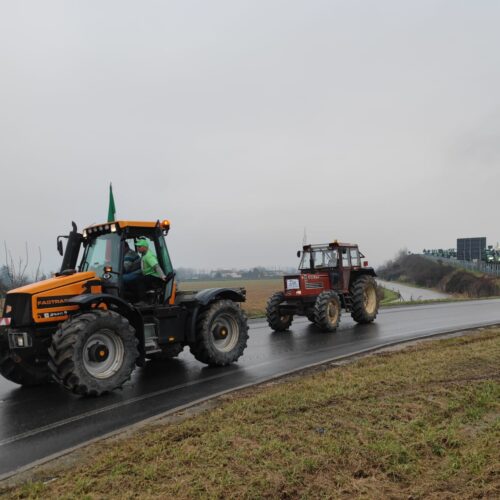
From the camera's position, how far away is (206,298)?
833 cm

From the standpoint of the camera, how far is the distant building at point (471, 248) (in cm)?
5962

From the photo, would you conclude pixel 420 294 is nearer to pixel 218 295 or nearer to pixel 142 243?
pixel 218 295

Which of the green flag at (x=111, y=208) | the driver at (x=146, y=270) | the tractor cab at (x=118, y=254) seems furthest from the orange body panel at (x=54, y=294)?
the green flag at (x=111, y=208)

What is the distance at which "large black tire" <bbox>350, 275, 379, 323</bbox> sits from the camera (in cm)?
1442

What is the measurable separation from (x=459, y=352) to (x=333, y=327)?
4587mm

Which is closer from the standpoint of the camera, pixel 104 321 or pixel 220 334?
pixel 104 321

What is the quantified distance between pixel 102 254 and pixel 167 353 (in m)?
2.36

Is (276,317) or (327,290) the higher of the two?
(327,290)

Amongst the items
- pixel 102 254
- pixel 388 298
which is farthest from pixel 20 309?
pixel 388 298

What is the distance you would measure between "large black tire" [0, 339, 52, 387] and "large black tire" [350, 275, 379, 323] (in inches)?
374

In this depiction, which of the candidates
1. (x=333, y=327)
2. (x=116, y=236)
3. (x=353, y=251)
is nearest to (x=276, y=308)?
(x=333, y=327)

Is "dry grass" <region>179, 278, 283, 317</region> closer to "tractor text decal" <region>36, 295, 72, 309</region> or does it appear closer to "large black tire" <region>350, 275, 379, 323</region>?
"tractor text decal" <region>36, 295, 72, 309</region>

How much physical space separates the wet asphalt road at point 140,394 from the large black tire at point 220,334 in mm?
224

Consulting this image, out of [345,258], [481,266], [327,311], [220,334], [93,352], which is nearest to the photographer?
[93,352]
